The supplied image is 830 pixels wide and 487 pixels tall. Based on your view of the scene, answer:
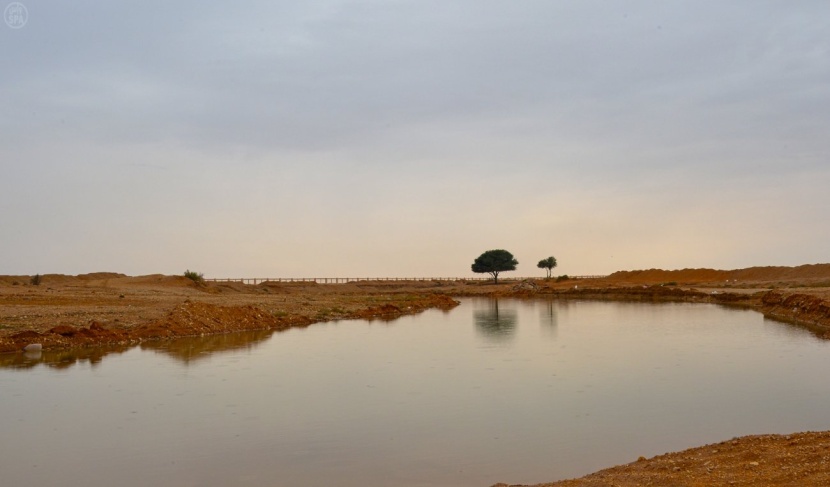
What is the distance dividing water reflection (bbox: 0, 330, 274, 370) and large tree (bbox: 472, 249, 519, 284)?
104423mm

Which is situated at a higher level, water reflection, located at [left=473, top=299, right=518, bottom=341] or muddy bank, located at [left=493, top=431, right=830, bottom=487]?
water reflection, located at [left=473, top=299, right=518, bottom=341]

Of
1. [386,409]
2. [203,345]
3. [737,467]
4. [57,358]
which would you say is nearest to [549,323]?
[203,345]

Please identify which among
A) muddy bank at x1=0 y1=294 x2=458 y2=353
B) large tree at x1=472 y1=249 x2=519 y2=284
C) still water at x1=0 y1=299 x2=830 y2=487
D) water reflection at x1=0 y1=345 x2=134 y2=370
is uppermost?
large tree at x1=472 y1=249 x2=519 y2=284

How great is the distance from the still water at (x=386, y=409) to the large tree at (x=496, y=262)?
106485mm

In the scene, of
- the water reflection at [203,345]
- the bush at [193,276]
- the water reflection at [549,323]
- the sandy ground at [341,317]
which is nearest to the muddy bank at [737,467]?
the sandy ground at [341,317]

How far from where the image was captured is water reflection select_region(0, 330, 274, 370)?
70.4ft

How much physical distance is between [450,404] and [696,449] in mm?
5728

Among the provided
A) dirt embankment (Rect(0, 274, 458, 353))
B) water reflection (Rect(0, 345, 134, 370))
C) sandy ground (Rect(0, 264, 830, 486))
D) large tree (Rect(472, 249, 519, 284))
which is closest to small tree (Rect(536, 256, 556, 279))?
Answer: large tree (Rect(472, 249, 519, 284))

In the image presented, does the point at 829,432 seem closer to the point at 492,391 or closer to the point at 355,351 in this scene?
the point at 492,391

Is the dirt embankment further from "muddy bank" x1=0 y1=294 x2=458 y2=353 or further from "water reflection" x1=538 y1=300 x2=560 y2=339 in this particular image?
"water reflection" x1=538 y1=300 x2=560 y2=339

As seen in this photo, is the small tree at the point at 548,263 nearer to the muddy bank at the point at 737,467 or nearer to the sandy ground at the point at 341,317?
the sandy ground at the point at 341,317

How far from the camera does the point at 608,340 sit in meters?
27.7

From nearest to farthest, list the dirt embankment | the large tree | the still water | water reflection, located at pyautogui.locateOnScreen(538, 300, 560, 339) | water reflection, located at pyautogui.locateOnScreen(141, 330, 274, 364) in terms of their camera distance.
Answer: the still water
water reflection, located at pyautogui.locateOnScreen(141, 330, 274, 364)
the dirt embankment
water reflection, located at pyautogui.locateOnScreen(538, 300, 560, 339)
the large tree

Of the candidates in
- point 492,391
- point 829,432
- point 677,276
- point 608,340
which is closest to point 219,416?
point 492,391
